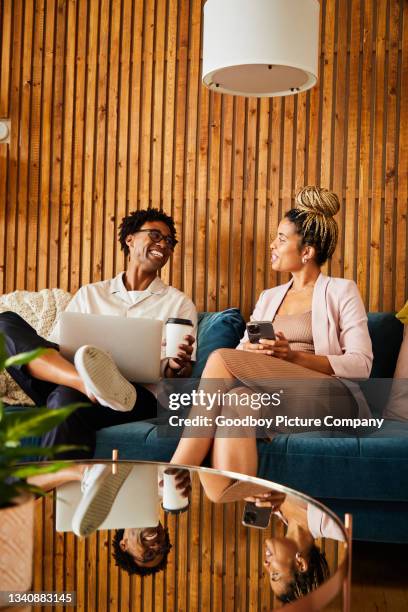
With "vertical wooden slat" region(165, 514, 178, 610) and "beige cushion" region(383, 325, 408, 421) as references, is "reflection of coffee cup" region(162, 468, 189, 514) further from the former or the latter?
"beige cushion" region(383, 325, 408, 421)

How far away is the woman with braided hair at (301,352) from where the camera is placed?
2586 mm

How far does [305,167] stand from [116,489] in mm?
2571

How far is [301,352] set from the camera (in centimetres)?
284

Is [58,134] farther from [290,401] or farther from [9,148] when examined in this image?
[290,401]

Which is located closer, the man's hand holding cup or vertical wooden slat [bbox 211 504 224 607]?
vertical wooden slat [bbox 211 504 224 607]

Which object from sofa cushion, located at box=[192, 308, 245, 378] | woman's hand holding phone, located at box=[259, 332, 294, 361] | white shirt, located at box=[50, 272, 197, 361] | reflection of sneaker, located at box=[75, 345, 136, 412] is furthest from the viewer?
white shirt, located at box=[50, 272, 197, 361]

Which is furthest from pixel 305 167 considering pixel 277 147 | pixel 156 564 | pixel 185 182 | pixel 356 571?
pixel 156 564

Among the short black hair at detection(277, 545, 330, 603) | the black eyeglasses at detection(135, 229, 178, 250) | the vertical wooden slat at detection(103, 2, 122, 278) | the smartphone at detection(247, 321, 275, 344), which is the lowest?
the short black hair at detection(277, 545, 330, 603)

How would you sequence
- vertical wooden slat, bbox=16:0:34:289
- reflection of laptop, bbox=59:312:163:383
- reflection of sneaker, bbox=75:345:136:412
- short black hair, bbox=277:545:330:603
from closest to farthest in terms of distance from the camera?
short black hair, bbox=277:545:330:603
reflection of sneaker, bbox=75:345:136:412
reflection of laptop, bbox=59:312:163:383
vertical wooden slat, bbox=16:0:34:289

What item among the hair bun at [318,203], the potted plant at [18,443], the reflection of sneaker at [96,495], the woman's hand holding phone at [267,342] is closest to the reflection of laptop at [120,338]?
the woman's hand holding phone at [267,342]

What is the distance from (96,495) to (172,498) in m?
0.18

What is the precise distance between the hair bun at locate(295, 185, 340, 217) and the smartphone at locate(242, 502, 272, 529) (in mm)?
1852

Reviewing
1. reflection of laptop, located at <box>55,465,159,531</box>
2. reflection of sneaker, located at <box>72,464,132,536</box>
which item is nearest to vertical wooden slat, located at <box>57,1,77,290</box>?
reflection of sneaker, located at <box>72,464,132,536</box>

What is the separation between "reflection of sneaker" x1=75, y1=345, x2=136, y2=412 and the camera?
2.44 metres
